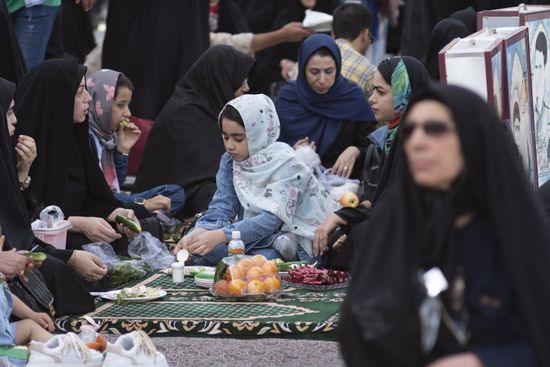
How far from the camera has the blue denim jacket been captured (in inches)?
252

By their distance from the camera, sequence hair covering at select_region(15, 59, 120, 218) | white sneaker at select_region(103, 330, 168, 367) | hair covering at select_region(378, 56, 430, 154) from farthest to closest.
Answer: hair covering at select_region(15, 59, 120, 218) → hair covering at select_region(378, 56, 430, 154) → white sneaker at select_region(103, 330, 168, 367)

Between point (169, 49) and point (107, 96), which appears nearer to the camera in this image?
point (107, 96)

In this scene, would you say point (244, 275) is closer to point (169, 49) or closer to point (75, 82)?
point (75, 82)

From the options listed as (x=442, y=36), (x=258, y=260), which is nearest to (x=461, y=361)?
(x=258, y=260)

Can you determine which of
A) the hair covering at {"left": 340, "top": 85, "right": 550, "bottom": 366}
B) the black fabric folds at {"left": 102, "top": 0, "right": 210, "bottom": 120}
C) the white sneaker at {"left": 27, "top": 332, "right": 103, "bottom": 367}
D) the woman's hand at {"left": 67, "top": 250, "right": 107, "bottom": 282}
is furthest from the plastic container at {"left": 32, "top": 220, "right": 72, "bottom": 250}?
the black fabric folds at {"left": 102, "top": 0, "right": 210, "bottom": 120}

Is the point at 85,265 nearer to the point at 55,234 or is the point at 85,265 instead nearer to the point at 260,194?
the point at 55,234

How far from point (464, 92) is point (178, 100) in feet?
17.6

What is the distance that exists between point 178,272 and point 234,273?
51cm

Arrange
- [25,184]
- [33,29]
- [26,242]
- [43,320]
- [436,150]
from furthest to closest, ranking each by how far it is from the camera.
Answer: [33,29] → [25,184] → [26,242] → [43,320] → [436,150]

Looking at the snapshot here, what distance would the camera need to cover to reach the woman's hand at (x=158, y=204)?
7.43 meters

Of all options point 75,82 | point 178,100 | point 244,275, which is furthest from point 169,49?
point 244,275

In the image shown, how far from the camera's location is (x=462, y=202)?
2932 millimetres

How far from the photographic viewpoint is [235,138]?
6.52m

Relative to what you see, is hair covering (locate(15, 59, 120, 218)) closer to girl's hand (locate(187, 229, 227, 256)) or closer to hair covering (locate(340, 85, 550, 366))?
girl's hand (locate(187, 229, 227, 256))
